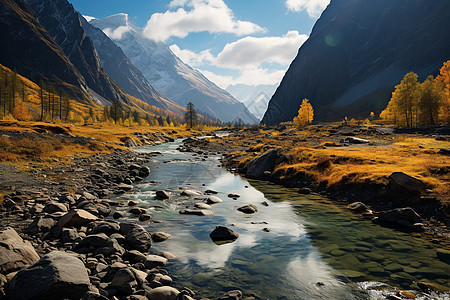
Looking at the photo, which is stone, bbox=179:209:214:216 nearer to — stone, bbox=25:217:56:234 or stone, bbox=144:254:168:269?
stone, bbox=144:254:168:269

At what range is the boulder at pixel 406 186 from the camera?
16891 mm

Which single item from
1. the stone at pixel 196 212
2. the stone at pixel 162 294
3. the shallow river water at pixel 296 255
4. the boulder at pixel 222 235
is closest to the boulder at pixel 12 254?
the stone at pixel 162 294

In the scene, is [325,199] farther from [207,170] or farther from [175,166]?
[175,166]

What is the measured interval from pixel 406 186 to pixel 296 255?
11.3m

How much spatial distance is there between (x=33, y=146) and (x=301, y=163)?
1323 inches

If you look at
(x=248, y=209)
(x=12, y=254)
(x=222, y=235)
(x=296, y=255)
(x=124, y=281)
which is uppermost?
(x=12, y=254)

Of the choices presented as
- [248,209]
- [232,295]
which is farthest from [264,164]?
[232,295]

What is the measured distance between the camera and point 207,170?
36594 mm

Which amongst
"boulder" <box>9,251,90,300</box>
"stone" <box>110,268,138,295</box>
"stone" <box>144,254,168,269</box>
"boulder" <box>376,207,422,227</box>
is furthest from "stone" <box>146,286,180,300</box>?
"boulder" <box>376,207,422,227</box>

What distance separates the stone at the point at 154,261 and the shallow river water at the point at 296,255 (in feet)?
1.44

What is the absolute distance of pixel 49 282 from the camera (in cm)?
670

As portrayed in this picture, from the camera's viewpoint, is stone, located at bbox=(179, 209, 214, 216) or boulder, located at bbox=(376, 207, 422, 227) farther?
stone, located at bbox=(179, 209, 214, 216)

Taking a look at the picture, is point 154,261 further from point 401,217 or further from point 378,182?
point 378,182

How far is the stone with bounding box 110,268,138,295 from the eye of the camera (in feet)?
25.4
